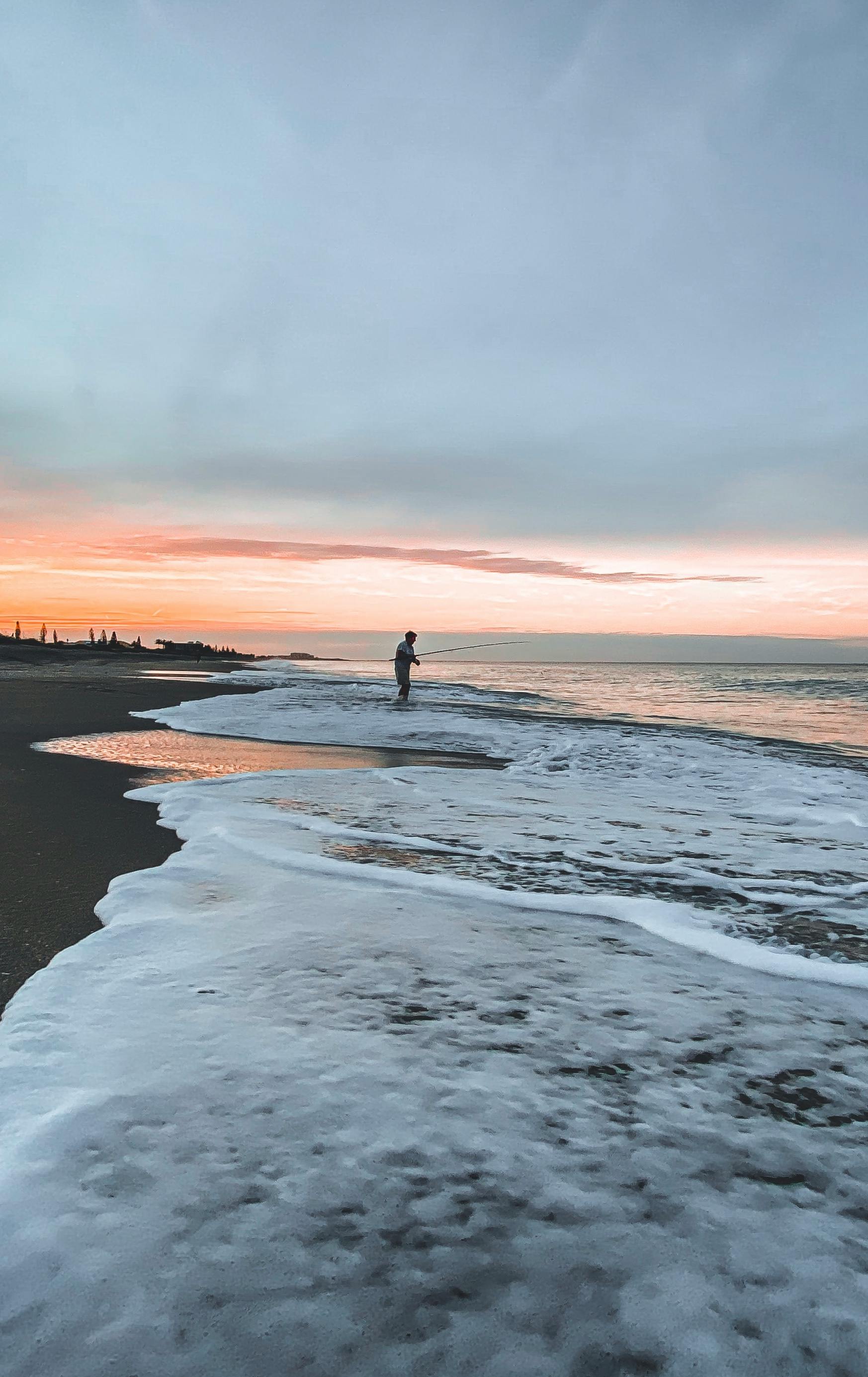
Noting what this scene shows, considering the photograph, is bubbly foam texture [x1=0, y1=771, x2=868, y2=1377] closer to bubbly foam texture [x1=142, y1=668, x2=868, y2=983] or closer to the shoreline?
the shoreline

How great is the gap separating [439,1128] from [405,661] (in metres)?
18.3

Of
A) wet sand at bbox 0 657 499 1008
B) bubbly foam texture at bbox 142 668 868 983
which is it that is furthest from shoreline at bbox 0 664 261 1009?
bubbly foam texture at bbox 142 668 868 983

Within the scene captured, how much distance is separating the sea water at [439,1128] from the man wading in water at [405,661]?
50.6ft

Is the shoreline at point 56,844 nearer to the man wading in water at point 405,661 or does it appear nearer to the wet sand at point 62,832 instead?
the wet sand at point 62,832

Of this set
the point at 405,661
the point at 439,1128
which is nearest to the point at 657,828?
the point at 439,1128

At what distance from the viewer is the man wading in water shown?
1983cm

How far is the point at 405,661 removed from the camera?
20.2 metres

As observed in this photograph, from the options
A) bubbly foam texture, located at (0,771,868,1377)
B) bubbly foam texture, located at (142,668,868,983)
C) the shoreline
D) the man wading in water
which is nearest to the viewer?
bubbly foam texture, located at (0,771,868,1377)

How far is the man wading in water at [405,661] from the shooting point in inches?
781

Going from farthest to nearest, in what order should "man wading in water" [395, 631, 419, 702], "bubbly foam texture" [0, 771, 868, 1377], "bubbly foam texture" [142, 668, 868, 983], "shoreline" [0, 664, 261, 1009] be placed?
"man wading in water" [395, 631, 419, 702]
"bubbly foam texture" [142, 668, 868, 983]
"shoreline" [0, 664, 261, 1009]
"bubbly foam texture" [0, 771, 868, 1377]

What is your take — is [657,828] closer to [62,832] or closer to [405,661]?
[62,832]

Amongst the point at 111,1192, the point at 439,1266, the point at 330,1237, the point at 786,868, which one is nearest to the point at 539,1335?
the point at 439,1266

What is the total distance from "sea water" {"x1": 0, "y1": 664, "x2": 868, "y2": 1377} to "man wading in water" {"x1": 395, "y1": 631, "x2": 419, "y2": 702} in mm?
15415

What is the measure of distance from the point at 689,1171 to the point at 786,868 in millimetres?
3406
